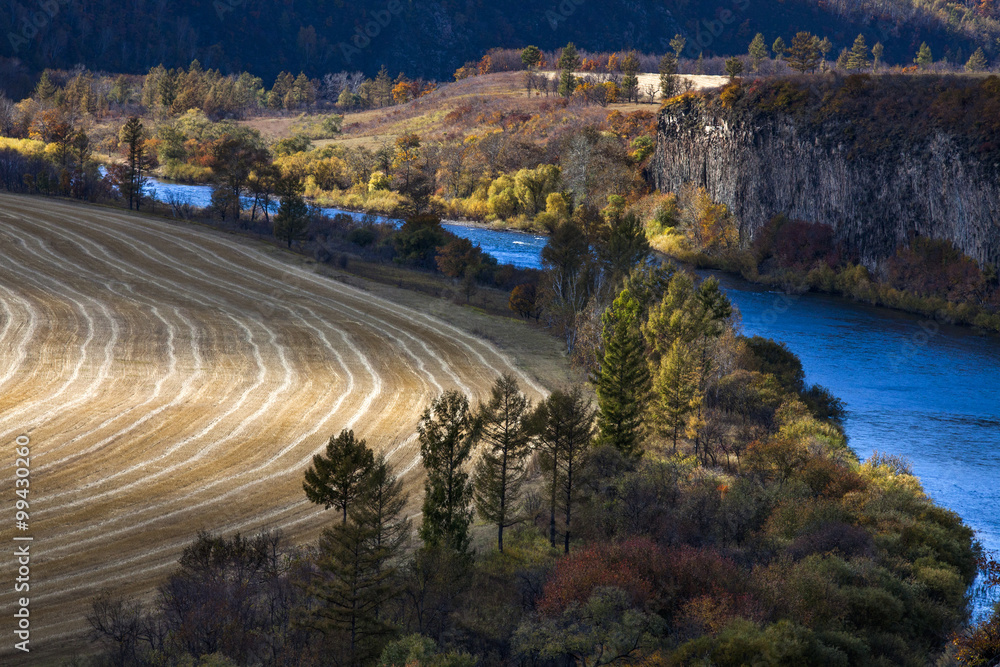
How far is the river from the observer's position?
42.8 meters

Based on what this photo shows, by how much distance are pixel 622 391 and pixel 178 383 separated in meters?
22.1

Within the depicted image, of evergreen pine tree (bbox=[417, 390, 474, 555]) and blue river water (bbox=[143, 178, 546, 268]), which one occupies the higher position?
blue river water (bbox=[143, 178, 546, 268])

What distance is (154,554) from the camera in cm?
2848

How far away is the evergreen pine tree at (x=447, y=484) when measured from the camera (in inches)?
1077

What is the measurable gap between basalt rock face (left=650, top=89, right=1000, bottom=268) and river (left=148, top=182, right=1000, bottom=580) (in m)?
8.50

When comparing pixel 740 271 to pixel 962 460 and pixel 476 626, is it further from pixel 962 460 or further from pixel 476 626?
pixel 476 626

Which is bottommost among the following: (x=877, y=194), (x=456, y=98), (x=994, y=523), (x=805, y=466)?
(x=994, y=523)

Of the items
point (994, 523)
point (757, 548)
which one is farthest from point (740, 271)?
point (757, 548)

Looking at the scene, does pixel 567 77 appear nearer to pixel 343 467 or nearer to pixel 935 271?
pixel 935 271

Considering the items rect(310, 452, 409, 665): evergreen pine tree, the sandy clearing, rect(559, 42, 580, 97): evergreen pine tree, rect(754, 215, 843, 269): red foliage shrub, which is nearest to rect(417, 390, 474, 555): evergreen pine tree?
rect(310, 452, 409, 665): evergreen pine tree

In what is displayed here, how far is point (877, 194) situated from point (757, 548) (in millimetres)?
64326

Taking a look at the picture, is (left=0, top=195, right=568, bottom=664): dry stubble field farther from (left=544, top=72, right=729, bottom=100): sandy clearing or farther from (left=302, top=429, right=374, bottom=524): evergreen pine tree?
(left=544, top=72, right=729, bottom=100): sandy clearing

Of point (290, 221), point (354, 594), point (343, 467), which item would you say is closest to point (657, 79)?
point (290, 221)

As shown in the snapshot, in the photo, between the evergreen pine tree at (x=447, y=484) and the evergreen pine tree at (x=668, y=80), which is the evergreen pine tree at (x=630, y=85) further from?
the evergreen pine tree at (x=447, y=484)
